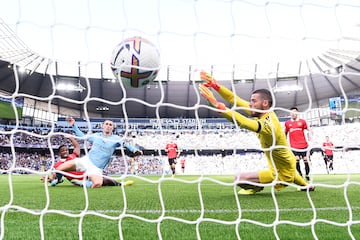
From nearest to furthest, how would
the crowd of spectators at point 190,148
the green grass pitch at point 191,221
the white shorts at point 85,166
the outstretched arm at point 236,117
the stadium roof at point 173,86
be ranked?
the green grass pitch at point 191,221, the outstretched arm at point 236,117, the white shorts at point 85,166, the crowd of spectators at point 190,148, the stadium roof at point 173,86

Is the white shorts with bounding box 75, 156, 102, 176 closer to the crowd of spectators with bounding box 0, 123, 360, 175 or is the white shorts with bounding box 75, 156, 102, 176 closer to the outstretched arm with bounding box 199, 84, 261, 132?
the outstretched arm with bounding box 199, 84, 261, 132

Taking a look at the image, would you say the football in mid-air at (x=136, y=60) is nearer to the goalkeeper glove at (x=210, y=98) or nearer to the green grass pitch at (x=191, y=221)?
the goalkeeper glove at (x=210, y=98)

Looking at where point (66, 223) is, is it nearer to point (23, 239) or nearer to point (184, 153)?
point (23, 239)

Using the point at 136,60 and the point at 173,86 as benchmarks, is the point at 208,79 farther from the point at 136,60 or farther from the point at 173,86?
the point at 173,86

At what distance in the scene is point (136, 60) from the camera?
12.9 feet

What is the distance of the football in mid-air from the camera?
3869mm

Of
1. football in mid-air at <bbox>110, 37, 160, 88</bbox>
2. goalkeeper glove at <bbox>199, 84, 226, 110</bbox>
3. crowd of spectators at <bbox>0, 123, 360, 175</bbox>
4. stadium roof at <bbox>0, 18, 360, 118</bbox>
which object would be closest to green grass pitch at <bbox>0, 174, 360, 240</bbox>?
goalkeeper glove at <bbox>199, 84, 226, 110</bbox>

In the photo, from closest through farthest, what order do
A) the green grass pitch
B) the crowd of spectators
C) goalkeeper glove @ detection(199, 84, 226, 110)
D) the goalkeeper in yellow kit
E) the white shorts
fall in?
the green grass pitch
goalkeeper glove @ detection(199, 84, 226, 110)
the goalkeeper in yellow kit
the white shorts
the crowd of spectators

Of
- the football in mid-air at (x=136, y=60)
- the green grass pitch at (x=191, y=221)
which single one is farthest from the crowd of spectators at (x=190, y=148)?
the green grass pitch at (x=191, y=221)

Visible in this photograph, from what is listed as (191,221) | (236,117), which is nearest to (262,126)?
(236,117)

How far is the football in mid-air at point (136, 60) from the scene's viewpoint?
3.87 metres

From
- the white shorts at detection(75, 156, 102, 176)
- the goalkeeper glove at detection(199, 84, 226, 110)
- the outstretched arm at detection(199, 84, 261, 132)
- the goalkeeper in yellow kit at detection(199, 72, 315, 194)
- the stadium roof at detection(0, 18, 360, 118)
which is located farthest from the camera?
the stadium roof at detection(0, 18, 360, 118)

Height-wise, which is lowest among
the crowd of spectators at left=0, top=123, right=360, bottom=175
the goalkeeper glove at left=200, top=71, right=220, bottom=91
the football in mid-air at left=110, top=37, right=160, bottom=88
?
the crowd of spectators at left=0, top=123, right=360, bottom=175

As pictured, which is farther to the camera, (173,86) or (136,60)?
(173,86)
